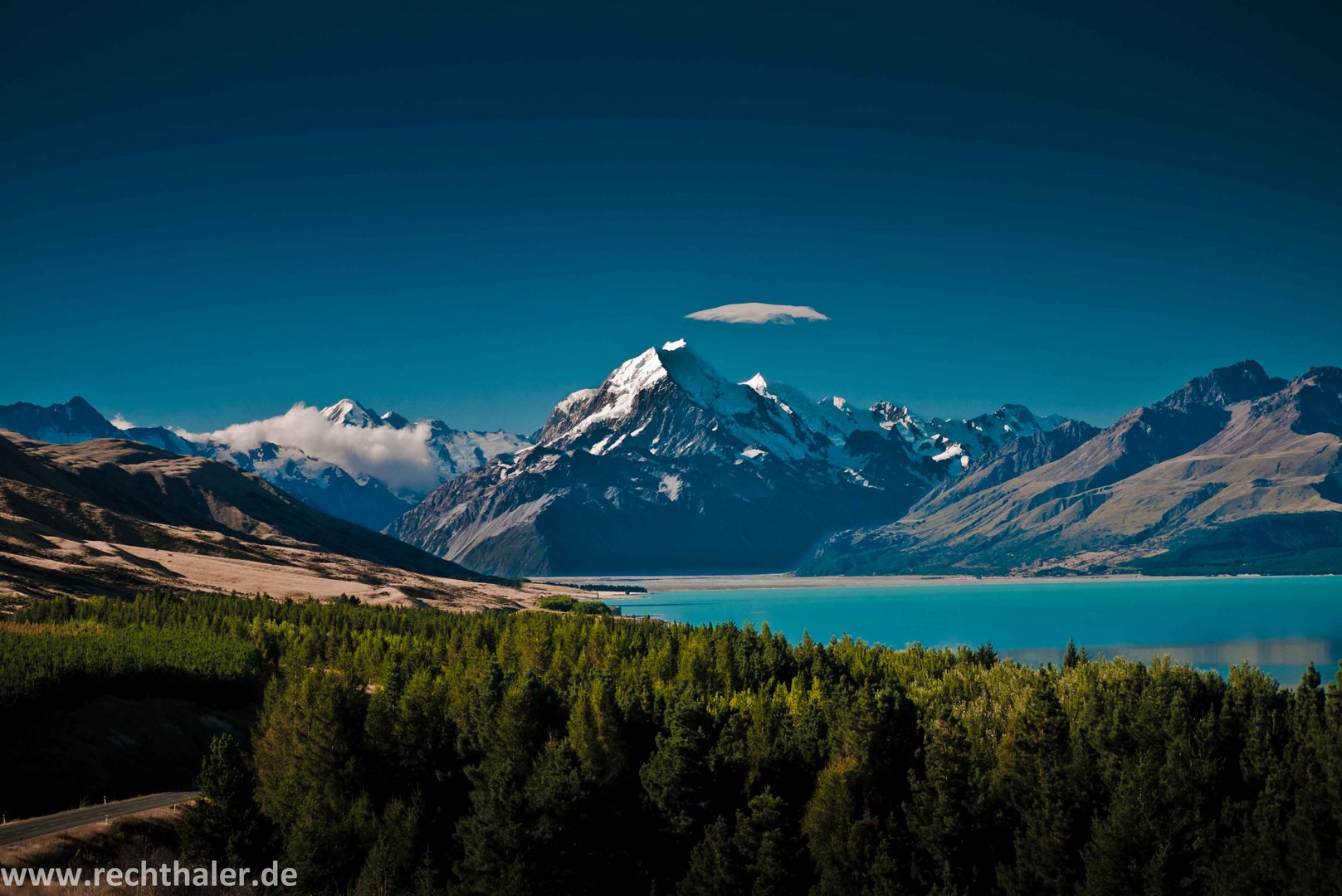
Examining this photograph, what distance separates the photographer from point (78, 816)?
236ft

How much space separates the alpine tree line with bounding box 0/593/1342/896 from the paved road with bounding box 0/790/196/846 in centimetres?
519

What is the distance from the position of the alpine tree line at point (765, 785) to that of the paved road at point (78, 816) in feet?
17.0

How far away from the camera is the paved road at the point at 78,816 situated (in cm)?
6606

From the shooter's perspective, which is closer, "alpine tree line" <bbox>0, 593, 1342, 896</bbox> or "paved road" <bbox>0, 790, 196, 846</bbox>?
"paved road" <bbox>0, 790, 196, 846</bbox>

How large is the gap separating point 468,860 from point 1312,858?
57.0m

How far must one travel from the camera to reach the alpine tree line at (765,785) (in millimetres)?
72250

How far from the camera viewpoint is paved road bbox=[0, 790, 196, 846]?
66062 mm

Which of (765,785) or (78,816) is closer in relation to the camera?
(78,816)

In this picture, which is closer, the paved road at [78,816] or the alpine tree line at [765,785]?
the paved road at [78,816]

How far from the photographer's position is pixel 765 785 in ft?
270

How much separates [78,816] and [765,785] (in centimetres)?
4923

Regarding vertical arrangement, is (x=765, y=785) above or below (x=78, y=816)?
above

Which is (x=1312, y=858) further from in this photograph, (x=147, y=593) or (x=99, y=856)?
(x=147, y=593)

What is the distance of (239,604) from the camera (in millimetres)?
167625
